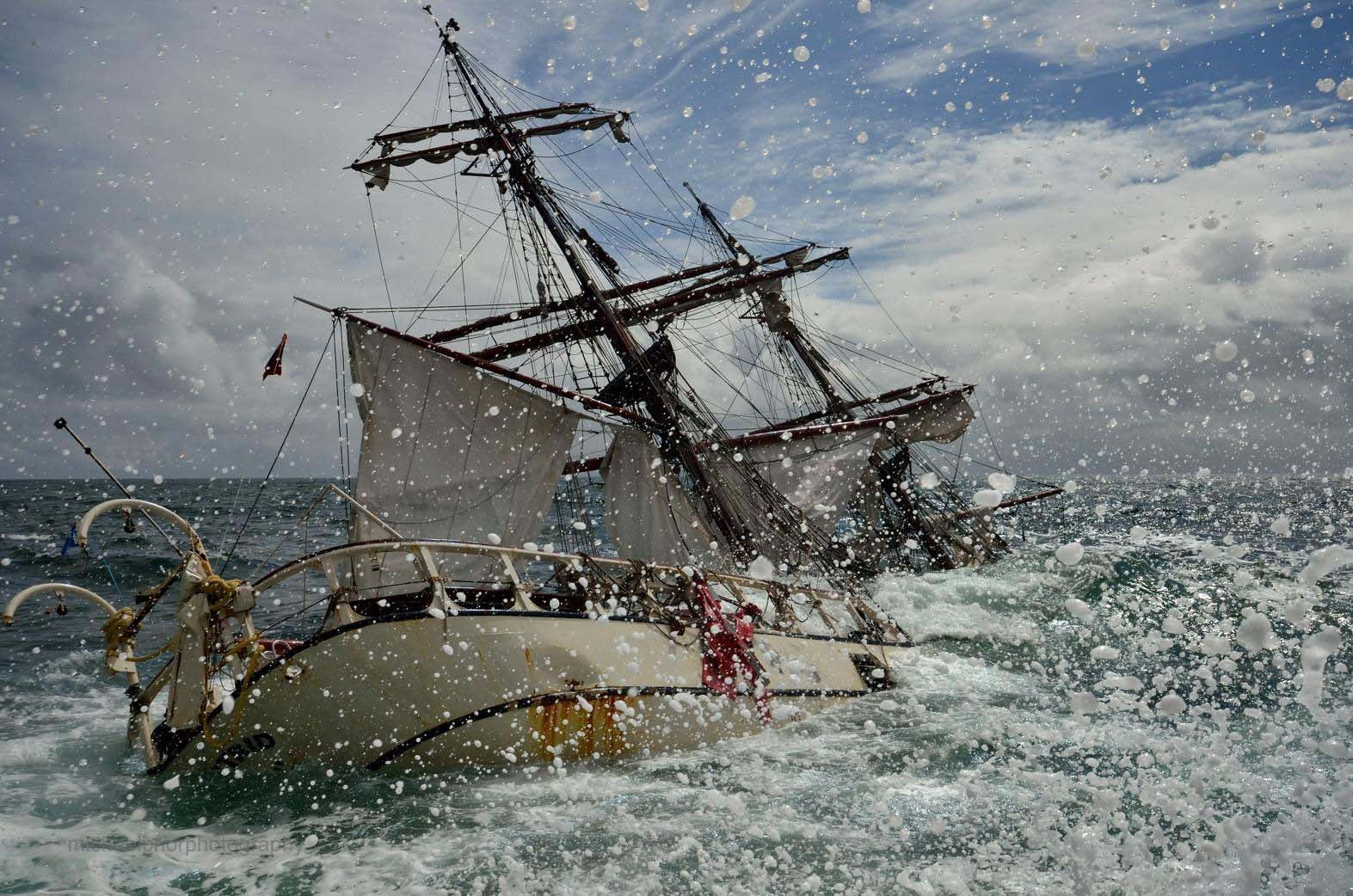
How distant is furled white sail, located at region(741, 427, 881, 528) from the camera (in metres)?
30.4

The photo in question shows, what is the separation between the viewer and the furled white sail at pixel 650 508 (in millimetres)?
22625

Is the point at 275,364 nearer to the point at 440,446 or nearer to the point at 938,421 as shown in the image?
the point at 440,446

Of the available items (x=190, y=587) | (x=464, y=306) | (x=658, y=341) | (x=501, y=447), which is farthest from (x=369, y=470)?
(x=190, y=587)

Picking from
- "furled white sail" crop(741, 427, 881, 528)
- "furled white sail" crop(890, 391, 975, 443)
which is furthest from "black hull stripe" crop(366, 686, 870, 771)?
"furled white sail" crop(890, 391, 975, 443)

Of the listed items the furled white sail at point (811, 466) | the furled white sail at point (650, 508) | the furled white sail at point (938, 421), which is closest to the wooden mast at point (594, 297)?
the furled white sail at point (650, 508)

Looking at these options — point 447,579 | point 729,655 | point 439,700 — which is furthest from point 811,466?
point 439,700

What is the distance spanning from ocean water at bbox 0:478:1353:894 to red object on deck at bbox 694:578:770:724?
0.65 m

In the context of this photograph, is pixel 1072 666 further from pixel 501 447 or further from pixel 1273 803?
pixel 501 447

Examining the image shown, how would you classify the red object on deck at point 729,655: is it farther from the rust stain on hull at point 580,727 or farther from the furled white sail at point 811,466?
the furled white sail at point 811,466

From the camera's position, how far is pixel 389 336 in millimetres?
20109

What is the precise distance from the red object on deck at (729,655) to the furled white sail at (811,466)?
62.7 feet

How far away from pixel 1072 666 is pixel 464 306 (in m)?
17.6

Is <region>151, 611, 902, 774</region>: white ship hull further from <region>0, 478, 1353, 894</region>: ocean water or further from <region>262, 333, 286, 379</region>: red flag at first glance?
<region>262, 333, 286, 379</region>: red flag

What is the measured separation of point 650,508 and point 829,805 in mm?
14795
